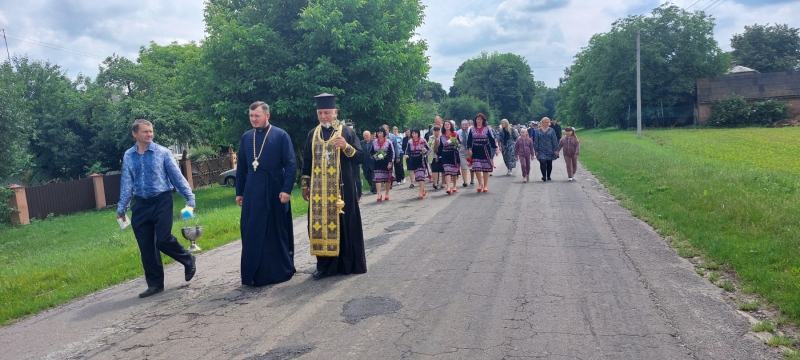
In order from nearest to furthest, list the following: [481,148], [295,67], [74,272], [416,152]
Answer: [74,272], [481,148], [416,152], [295,67]

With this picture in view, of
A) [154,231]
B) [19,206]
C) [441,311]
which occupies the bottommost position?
[441,311]

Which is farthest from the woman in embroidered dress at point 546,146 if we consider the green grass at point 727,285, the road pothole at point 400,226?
the green grass at point 727,285

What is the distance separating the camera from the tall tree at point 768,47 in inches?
3164

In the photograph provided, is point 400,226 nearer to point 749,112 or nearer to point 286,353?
point 286,353

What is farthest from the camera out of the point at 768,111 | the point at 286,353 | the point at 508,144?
the point at 768,111

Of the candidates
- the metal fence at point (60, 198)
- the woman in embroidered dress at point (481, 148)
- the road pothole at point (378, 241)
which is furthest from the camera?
the metal fence at point (60, 198)

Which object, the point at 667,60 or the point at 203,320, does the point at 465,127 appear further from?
the point at 667,60

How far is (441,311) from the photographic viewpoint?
5.42 meters

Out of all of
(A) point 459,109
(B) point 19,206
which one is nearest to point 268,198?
(B) point 19,206

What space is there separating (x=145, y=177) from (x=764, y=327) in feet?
20.2

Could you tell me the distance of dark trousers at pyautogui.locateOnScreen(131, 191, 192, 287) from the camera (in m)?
6.73

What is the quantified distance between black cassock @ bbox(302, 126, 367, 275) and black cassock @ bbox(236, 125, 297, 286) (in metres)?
0.36

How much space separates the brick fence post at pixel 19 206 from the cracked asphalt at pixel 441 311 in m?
20.1

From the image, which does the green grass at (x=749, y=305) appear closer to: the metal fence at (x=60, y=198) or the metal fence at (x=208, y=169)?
the metal fence at (x=60, y=198)
